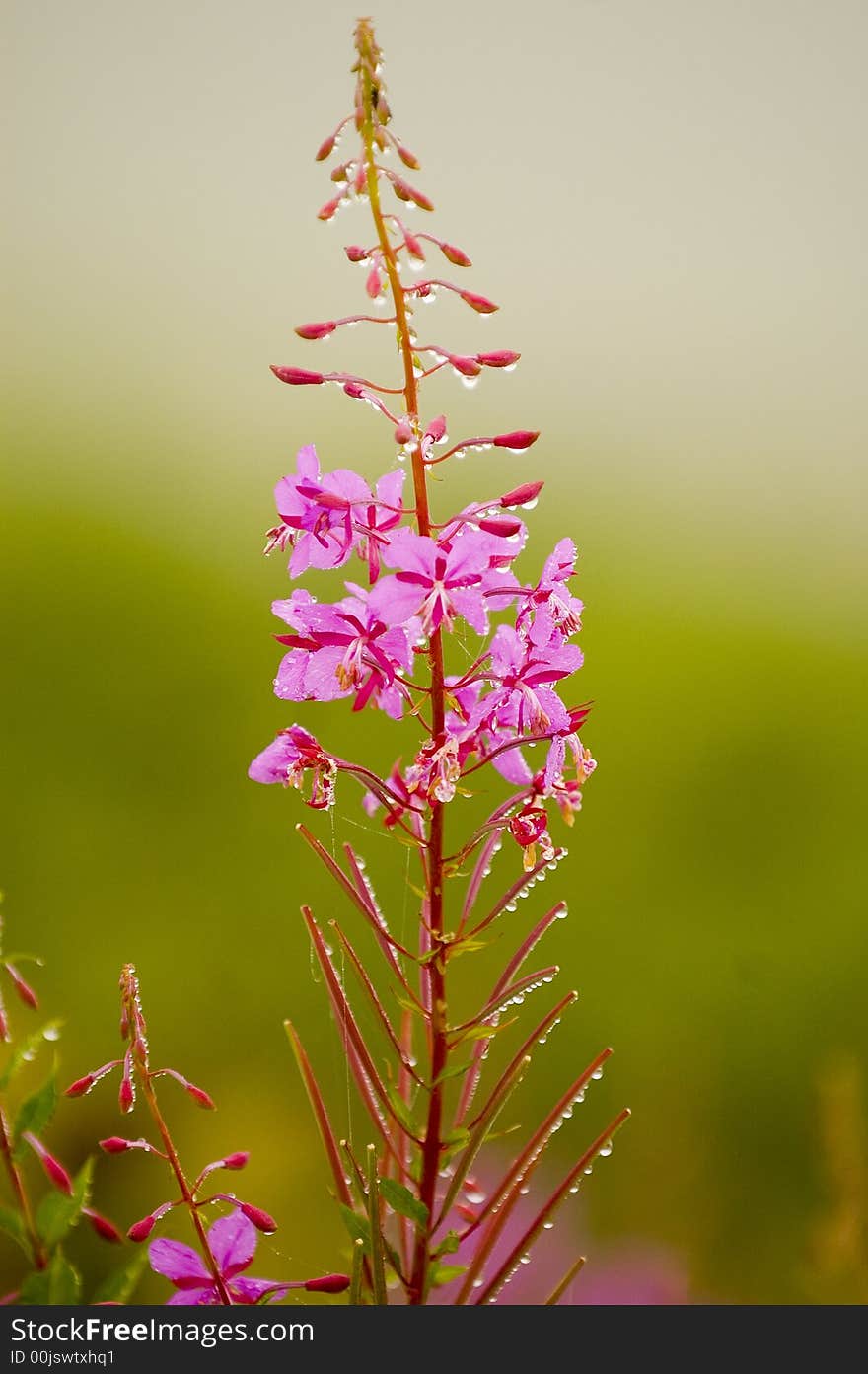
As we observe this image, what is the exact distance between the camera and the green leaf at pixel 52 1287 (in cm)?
83

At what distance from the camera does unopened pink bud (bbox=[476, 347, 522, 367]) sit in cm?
81

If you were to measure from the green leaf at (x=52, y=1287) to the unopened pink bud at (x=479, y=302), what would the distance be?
32.0 inches

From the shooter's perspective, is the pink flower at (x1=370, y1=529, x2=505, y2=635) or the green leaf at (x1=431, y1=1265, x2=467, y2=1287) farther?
the green leaf at (x1=431, y1=1265, x2=467, y2=1287)

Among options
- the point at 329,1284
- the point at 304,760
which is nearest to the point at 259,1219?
the point at 329,1284

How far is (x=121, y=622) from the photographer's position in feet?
6.96

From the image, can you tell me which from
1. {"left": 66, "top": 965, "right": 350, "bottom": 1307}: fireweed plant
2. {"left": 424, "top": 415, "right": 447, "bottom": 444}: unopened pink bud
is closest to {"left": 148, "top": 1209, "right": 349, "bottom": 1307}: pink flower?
{"left": 66, "top": 965, "right": 350, "bottom": 1307}: fireweed plant

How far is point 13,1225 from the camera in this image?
0.82 metres

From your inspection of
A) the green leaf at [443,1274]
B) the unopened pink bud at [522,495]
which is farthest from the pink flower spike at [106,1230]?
the unopened pink bud at [522,495]

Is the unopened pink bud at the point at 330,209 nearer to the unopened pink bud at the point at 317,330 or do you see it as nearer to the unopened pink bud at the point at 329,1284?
the unopened pink bud at the point at 317,330

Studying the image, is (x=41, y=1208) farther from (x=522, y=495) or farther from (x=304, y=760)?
(x=522, y=495)

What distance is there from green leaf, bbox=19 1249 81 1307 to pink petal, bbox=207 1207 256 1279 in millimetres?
111

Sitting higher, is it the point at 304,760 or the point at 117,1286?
the point at 304,760

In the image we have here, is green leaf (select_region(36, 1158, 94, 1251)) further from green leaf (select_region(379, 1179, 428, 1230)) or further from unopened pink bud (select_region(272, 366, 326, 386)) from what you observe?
unopened pink bud (select_region(272, 366, 326, 386))

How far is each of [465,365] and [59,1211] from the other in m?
0.73
